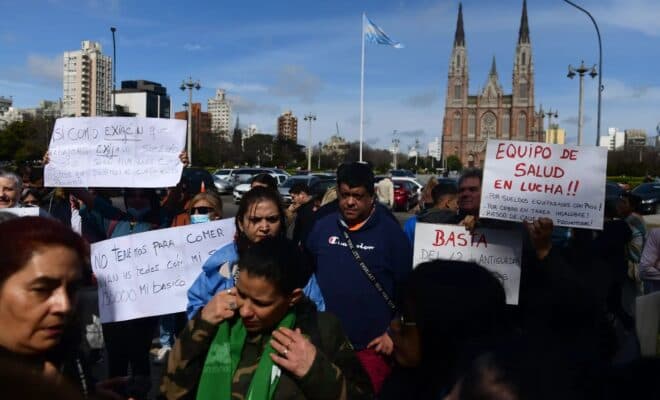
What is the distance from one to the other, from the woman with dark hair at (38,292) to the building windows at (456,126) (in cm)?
13429

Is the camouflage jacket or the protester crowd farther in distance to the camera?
the camouflage jacket

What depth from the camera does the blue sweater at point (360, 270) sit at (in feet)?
12.2

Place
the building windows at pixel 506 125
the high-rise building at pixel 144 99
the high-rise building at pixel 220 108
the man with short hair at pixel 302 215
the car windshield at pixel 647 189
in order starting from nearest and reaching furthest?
1. the man with short hair at pixel 302 215
2. the car windshield at pixel 647 189
3. the high-rise building at pixel 144 99
4. the building windows at pixel 506 125
5. the high-rise building at pixel 220 108

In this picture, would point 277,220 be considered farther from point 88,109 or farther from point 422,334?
point 88,109

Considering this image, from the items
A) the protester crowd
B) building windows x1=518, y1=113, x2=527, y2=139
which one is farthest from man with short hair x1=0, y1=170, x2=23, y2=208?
building windows x1=518, y1=113, x2=527, y2=139

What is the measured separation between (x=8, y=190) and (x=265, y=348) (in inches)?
133

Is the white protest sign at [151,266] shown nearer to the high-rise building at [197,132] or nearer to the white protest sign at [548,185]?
the white protest sign at [548,185]

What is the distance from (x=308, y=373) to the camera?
7.59 feet

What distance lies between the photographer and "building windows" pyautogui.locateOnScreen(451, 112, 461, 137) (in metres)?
133

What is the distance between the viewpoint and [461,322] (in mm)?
1914

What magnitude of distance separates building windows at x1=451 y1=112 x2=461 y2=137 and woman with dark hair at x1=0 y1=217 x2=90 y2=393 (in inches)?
5287

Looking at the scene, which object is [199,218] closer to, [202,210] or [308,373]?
[202,210]

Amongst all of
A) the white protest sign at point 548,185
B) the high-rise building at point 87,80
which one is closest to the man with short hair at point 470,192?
the white protest sign at point 548,185

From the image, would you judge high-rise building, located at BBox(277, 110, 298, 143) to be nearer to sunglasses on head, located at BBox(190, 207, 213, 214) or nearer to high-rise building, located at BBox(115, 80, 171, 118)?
high-rise building, located at BBox(115, 80, 171, 118)
